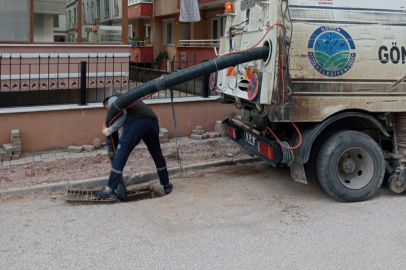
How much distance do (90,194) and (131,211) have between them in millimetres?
888

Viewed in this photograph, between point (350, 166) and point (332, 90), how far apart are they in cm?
105

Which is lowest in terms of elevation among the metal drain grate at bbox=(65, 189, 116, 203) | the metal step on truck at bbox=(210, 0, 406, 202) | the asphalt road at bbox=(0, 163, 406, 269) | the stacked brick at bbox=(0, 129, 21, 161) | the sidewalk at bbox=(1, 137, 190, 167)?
the asphalt road at bbox=(0, 163, 406, 269)

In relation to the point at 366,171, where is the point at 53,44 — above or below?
above

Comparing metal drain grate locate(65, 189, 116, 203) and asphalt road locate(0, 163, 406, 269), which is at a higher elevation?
metal drain grate locate(65, 189, 116, 203)

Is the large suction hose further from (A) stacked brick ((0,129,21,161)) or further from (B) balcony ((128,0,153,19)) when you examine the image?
(B) balcony ((128,0,153,19))

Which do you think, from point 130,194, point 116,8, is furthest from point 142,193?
point 116,8

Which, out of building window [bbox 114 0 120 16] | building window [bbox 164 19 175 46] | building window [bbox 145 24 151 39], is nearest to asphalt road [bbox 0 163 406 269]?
building window [bbox 114 0 120 16]

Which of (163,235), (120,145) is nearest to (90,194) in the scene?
(120,145)

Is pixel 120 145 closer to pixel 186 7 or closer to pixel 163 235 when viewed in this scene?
pixel 163 235

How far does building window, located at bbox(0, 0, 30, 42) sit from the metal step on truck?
5.31 m

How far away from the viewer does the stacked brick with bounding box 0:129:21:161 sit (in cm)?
765

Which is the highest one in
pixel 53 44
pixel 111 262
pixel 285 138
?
pixel 53 44

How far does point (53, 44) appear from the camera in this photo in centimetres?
980

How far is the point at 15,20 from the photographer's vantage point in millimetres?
9367
